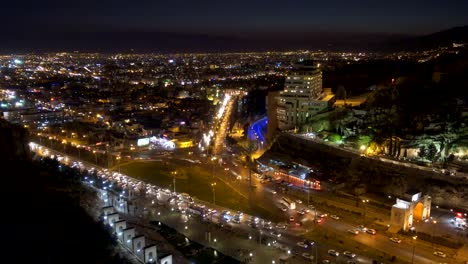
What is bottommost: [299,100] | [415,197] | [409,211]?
[409,211]

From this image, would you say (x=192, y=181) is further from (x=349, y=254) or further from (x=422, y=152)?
(x=422, y=152)

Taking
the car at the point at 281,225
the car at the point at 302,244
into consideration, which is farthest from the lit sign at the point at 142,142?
the car at the point at 302,244

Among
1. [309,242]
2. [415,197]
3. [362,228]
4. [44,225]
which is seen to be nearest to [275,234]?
[309,242]

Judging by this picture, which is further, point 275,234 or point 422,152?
point 422,152

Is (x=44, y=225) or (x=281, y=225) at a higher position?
(x=44, y=225)

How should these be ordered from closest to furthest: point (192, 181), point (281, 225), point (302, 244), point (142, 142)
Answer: point (302, 244) → point (281, 225) → point (192, 181) → point (142, 142)

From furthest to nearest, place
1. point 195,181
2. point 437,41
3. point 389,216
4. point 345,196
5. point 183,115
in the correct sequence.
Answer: point 437,41 < point 183,115 < point 195,181 < point 345,196 < point 389,216

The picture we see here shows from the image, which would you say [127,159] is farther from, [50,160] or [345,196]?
[345,196]

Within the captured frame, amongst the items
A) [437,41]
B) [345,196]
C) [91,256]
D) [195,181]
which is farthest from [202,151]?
[437,41]
